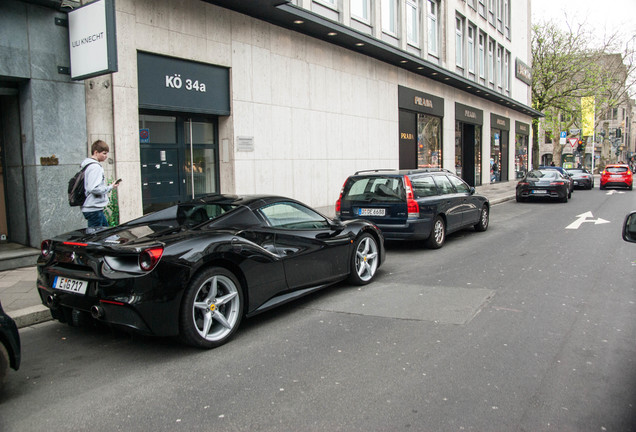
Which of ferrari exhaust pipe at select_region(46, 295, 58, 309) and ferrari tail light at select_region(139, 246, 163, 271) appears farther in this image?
ferrari exhaust pipe at select_region(46, 295, 58, 309)

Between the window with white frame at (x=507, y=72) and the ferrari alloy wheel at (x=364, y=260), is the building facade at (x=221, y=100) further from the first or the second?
the window with white frame at (x=507, y=72)

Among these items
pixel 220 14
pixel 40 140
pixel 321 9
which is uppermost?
pixel 321 9

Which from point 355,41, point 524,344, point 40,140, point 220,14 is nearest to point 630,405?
point 524,344

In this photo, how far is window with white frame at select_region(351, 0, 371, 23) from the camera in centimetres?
1650

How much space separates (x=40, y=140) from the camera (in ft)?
26.7

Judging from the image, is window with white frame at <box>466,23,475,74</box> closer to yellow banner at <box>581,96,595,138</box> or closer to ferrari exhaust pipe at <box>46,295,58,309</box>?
yellow banner at <box>581,96,595,138</box>

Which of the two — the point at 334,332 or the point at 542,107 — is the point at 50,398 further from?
the point at 542,107

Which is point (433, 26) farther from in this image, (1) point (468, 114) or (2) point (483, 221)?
(2) point (483, 221)

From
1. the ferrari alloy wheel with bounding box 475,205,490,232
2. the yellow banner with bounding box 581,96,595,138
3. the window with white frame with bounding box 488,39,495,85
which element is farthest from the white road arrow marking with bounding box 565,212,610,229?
the yellow banner with bounding box 581,96,595,138

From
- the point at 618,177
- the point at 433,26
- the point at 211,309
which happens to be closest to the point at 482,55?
the point at 433,26

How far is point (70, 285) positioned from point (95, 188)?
9.34ft

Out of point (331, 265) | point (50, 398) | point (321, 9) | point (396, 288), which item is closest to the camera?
point (50, 398)

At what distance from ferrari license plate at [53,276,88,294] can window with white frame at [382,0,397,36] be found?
53.9ft

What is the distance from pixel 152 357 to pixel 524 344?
319cm
